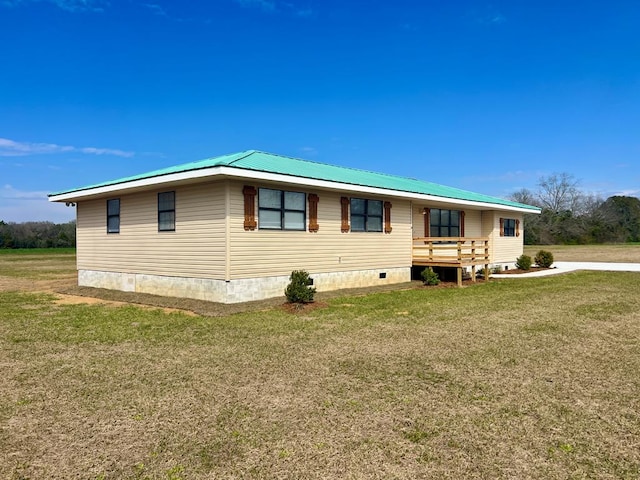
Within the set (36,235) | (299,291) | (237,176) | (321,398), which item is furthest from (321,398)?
(36,235)

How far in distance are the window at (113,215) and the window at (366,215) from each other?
26.4 feet

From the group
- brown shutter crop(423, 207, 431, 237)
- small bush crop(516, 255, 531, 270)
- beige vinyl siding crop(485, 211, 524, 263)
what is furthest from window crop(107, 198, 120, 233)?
small bush crop(516, 255, 531, 270)

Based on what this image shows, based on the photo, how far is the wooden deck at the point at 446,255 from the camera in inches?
614

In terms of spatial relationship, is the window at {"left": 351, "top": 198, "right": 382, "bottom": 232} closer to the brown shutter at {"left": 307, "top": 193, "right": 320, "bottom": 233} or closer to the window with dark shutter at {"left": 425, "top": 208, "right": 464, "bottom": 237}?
the brown shutter at {"left": 307, "top": 193, "right": 320, "bottom": 233}

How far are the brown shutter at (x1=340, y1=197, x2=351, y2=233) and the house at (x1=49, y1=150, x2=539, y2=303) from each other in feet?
0.11

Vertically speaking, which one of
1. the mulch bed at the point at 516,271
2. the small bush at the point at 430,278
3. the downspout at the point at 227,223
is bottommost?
the mulch bed at the point at 516,271

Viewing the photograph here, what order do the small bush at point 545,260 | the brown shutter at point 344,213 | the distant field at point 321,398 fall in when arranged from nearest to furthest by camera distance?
the distant field at point 321,398 < the brown shutter at point 344,213 < the small bush at point 545,260

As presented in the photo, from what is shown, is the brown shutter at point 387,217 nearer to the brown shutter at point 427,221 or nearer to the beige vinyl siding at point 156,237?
the brown shutter at point 427,221

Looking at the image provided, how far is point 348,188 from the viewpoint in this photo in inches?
514

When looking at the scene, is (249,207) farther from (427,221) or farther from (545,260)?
(545,260)

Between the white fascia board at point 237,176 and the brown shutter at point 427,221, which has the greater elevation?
the white fascia board at point 237,176

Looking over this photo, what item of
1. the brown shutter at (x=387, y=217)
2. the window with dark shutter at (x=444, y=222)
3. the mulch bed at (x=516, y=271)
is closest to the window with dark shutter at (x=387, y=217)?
the brown shutter at (x=387, y=217)

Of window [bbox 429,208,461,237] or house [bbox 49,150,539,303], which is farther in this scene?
window [bbox 429,208,461,237]

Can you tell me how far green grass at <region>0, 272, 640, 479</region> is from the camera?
133 inches
